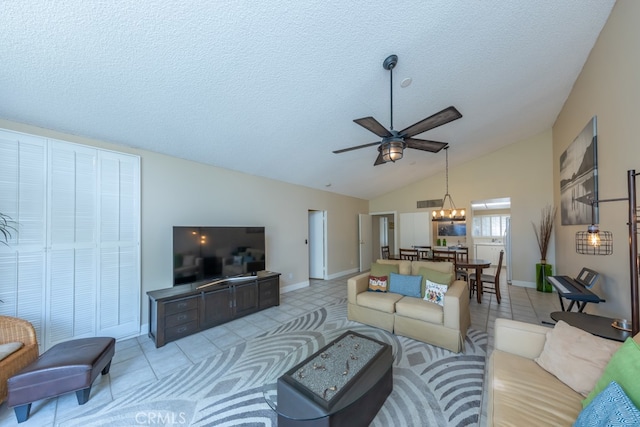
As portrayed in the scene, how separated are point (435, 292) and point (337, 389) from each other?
6.66 feet

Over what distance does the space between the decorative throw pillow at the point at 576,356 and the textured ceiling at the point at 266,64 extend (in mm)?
2597

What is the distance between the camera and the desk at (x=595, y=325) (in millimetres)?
1759

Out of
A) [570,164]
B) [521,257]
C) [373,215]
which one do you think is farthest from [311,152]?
[521,257]

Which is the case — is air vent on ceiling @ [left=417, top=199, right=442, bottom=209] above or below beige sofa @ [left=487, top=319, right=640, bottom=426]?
above

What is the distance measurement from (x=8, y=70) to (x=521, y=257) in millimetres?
8390

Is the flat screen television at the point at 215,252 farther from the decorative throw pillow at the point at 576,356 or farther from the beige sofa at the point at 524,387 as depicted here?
the decorative throw pillow at the point at 576,356

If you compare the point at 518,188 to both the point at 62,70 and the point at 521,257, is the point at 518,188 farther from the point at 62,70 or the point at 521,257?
the point at 62,70

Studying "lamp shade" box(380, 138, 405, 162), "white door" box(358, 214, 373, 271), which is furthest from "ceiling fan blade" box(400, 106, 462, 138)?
"white door" box(358, 214, 373, 271)

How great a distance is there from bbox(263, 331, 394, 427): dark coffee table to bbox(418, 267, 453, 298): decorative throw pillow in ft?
4.72

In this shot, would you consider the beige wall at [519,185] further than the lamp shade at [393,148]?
Yes

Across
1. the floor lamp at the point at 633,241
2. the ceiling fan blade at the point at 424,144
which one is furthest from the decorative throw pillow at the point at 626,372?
the ceiling fan blade at the point at 424,144

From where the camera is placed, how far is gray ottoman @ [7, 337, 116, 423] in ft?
5.71

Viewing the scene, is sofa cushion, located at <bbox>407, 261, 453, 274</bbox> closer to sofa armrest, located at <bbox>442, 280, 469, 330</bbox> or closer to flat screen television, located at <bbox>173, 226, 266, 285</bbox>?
sofa armrest, located at <bbox>442, 280, 469, 330</bbox>

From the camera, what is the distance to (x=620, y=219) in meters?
2.28
